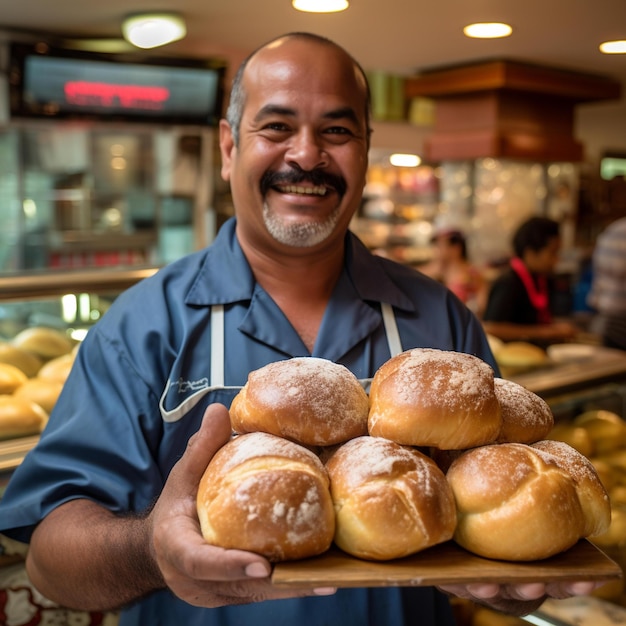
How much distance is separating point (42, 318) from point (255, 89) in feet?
4.35

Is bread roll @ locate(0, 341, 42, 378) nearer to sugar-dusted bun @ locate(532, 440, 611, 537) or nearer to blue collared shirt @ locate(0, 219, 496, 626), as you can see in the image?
blue collared shirt @ locate(0, 219, 496, 626)

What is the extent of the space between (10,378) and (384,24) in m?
2.68

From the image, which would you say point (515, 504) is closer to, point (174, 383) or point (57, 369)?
point (174, 383)

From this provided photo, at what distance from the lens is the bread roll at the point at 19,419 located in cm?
205

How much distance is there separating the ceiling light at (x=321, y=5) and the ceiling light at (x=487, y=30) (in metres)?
0.85

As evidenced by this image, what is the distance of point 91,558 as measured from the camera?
1.33 meters

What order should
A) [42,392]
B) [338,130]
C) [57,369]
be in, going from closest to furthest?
[338,130]
[42,392]
[57,369]

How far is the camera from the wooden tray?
885 millimetres

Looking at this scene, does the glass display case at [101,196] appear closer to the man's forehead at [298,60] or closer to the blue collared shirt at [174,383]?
the man's forehead at [298,60]

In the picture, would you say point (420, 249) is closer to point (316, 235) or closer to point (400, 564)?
point (316, 235)

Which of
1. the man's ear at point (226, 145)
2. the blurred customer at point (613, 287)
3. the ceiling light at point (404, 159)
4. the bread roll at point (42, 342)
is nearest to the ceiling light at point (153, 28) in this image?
the bread roll at point (42, 342)

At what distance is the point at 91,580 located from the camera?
1361 millimetres

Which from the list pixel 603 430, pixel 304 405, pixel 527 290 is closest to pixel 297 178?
pixel 304 405

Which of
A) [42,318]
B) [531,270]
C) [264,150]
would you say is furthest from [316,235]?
[531,270]
